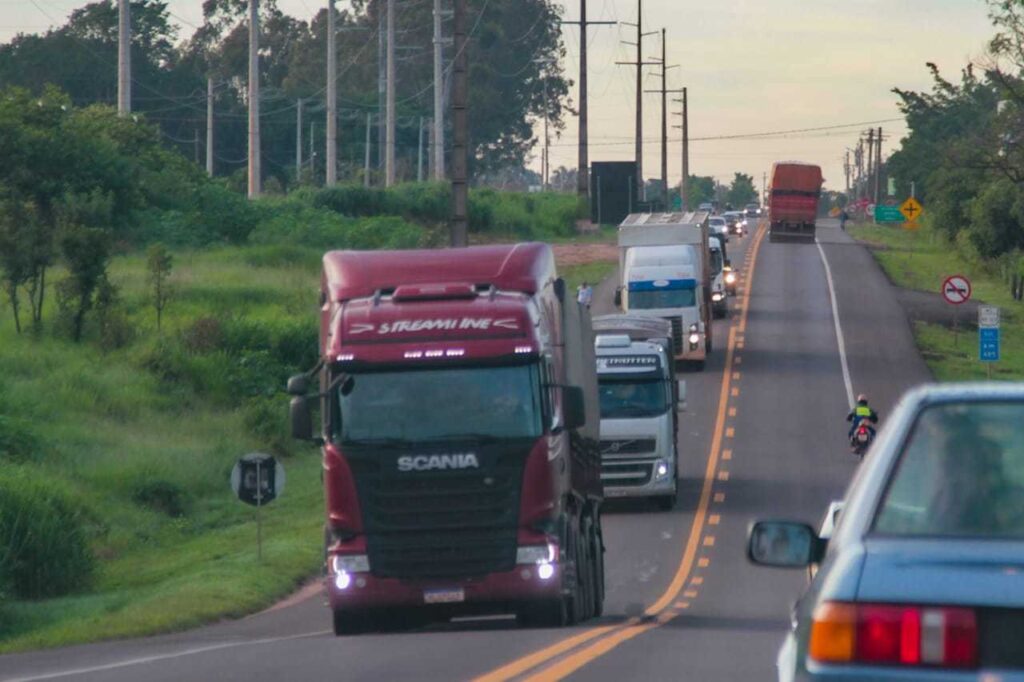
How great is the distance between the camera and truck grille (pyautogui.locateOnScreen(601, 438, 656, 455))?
1293 inches

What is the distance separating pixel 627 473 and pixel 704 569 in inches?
240

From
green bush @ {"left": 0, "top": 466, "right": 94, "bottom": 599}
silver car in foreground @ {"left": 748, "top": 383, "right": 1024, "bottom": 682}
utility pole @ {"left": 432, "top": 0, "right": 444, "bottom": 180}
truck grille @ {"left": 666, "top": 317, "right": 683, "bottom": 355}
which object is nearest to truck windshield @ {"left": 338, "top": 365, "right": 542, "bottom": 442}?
silver car in foreground @ {"left": 748, "top": 383, "right": 1024, "bottom": 682}

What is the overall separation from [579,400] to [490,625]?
10.9ft

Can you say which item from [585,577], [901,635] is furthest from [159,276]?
[901,635]

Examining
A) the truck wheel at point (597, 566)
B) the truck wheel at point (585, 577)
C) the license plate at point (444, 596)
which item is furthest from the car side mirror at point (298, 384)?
the truck wheel at point (597, 566)

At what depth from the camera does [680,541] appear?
30375mm

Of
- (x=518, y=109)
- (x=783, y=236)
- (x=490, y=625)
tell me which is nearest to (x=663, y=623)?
(x=490, y=625)

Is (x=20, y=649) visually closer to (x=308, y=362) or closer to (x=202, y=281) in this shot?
(x=308, y=362)

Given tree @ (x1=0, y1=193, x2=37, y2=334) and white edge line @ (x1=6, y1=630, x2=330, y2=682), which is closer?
white edge line @ (x1=6, y1=630, x2=330, y2=682)

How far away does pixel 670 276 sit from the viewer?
4934 centimetres

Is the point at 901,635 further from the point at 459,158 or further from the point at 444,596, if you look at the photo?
the point at 459,158

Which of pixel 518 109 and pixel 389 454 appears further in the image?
pixel 518 109

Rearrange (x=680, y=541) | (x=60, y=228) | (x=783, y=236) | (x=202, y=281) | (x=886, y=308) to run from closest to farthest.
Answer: (x=680, y=541), (x=60, y=228), (x=202, y=281), (x=886, y=308), (x=783, y=236)

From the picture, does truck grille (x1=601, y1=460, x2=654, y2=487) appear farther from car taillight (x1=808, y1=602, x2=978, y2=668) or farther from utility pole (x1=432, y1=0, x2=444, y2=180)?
utility pole (x1=432, y1=0, x2=444, y2=180)
